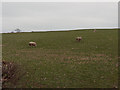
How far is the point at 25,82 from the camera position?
1172 cm

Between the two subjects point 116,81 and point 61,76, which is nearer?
point 116,81

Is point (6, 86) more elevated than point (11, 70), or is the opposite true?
point (11, 70)

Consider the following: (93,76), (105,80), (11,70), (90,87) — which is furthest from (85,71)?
(11,70)

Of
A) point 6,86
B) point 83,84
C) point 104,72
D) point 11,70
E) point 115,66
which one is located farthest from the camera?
point 115,66

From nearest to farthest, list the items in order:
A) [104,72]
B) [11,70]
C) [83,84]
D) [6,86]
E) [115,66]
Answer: [6,86], [83,84], [11,70], [104,72], [115,66]

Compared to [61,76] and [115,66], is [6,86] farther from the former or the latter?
[115,66]

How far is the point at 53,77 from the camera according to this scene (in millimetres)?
12852

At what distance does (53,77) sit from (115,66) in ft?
23.0

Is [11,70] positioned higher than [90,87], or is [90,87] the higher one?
[11,70]

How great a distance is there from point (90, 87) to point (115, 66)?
Result: 242 inches

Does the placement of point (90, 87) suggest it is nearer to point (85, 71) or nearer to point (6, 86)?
point (85, 71)

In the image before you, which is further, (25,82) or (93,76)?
(93,76)

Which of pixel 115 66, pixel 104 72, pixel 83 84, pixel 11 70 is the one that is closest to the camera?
pixel 83 84

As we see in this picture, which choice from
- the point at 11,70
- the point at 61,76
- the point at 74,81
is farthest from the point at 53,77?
the point at 11,70
